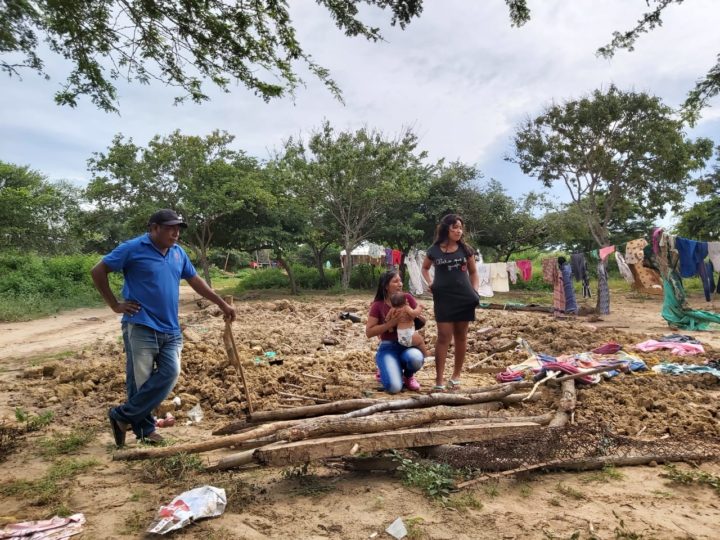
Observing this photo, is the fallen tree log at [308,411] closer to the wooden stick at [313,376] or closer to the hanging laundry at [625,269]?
the wooden stick at [313,376]

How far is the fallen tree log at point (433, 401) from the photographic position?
3321 mm

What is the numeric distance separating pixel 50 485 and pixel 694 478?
3.78m

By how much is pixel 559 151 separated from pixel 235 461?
19.8 m

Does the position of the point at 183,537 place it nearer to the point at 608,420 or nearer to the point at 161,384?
the point at 161,384

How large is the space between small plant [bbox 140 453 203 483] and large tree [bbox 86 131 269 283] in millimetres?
14641

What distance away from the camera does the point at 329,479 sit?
9.02ft

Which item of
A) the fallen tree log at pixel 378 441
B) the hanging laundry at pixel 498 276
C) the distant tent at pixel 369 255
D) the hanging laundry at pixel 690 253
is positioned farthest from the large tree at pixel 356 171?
the fallen tree log at pixel 378 441

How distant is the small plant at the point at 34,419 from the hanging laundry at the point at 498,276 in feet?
45.3

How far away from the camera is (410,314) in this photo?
441cm

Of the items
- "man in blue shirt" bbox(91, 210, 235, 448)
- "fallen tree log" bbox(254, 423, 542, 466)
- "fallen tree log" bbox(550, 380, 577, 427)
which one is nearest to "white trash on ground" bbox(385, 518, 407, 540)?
"fallen tree log" bbox(254, 423, 542, 466)

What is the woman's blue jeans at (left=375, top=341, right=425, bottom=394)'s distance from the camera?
4.39 metres

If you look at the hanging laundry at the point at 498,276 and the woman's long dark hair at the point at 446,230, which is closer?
the woman's long dark hair at the point at 446,230

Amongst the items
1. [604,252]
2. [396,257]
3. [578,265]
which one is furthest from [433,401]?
[396,257]

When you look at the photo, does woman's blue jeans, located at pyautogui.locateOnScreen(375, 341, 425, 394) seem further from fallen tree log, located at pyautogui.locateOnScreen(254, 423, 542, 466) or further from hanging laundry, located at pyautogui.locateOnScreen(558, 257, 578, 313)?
hanging laundry, located at pyautogui.locateOnScreen(558, 257, 578, 313)
